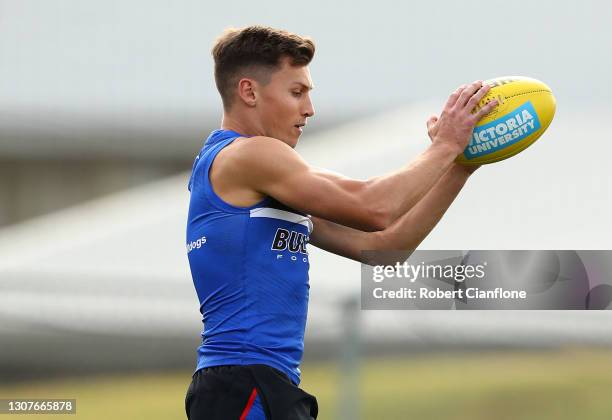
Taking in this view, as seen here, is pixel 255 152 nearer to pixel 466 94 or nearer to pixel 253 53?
pixel 253 53

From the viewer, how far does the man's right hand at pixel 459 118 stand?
289cm

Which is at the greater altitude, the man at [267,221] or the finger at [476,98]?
the finger at [476,98]

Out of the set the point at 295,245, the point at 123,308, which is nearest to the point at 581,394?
the point at 123,308

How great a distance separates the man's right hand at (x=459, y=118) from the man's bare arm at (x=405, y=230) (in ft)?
0.96

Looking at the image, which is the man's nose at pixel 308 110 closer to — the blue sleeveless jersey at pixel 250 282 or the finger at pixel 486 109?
the blue sleeveless jersey at pixel 250 282

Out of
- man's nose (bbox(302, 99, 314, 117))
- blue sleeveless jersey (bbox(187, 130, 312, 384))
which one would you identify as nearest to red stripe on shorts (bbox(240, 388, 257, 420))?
blue sleeveless jersey (bbox(187, 130, 312, 384))

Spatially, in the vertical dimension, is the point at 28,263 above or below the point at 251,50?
above

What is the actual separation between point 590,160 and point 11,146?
14.1 m

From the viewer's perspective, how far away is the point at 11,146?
19.3m

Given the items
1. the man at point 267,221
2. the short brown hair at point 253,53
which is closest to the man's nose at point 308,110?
the man at point 267,221

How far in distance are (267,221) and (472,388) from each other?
17.0 feet

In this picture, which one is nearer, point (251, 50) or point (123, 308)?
point (251, 50)

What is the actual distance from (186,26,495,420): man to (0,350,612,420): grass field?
4322 mm

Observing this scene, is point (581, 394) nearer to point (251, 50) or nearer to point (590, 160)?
point (590, 160)
